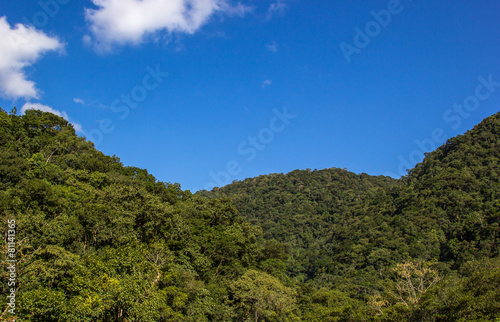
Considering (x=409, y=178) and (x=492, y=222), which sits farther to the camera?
(x=409, y=178)

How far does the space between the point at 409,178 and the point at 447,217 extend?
32.1 m

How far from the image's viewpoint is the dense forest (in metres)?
16.8

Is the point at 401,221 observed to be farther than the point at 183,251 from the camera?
Yes

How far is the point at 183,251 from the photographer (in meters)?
27.2

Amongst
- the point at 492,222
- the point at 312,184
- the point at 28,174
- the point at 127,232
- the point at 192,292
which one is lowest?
the point at 492,222

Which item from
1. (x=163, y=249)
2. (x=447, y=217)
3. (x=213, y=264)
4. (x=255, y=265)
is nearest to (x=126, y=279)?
(x=163, y=249)

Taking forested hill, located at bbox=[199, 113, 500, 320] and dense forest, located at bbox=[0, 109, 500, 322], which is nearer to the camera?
dense forest, located at bbox=[0, 109, 500, 322]

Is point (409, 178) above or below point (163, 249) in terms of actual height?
above

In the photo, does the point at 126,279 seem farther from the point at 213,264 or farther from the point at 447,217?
the point at 447,217

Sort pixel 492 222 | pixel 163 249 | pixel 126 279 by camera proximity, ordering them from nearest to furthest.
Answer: pixel 126 279 → pixel 163 249 → pixel 492 222

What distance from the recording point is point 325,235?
99.6 meters

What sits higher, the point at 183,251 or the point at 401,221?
the point at 183,251

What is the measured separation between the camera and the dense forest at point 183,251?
1680 centimetres

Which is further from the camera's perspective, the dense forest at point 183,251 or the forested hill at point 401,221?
the forested hill at point 401,221
